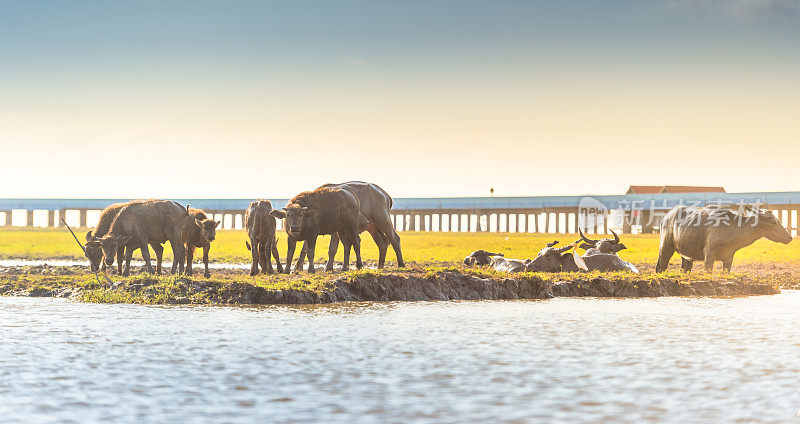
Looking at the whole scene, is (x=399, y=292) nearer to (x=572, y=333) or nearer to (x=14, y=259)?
(x=572, y=333)

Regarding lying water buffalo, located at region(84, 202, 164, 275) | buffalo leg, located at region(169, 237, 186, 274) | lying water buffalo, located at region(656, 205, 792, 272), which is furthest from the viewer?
lying water buffalo, located at region(656, 205, 792, 272)

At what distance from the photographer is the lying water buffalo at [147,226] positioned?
17906 millimetres

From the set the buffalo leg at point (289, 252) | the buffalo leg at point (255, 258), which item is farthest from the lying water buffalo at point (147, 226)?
the buffalo leg at point (289, 252)

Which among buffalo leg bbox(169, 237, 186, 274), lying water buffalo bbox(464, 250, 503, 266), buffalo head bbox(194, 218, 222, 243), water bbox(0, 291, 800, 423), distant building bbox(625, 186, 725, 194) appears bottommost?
water bbox(0, 291, 800, 423)

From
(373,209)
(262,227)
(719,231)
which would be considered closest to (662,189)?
(719,231)

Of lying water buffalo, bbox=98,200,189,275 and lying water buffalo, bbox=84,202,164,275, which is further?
lying water buffalo, bbox=84,202,164,275

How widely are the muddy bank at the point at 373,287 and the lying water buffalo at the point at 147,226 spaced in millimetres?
1241

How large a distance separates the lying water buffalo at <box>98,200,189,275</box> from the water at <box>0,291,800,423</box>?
5870 millimetres

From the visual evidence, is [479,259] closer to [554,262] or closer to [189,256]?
[554,262]

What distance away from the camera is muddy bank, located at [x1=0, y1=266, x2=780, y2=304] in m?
14.0

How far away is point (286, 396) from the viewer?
5.94m

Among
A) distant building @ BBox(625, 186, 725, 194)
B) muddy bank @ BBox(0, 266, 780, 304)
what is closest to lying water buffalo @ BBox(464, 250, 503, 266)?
muddy bank @ BBox(0, 266, 780, 304)

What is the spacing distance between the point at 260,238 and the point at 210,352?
374 inches

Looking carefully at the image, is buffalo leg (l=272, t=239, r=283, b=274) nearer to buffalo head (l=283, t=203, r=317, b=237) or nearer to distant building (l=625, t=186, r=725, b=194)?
buffalo head (l=283, t=203, r=317, b=237)
